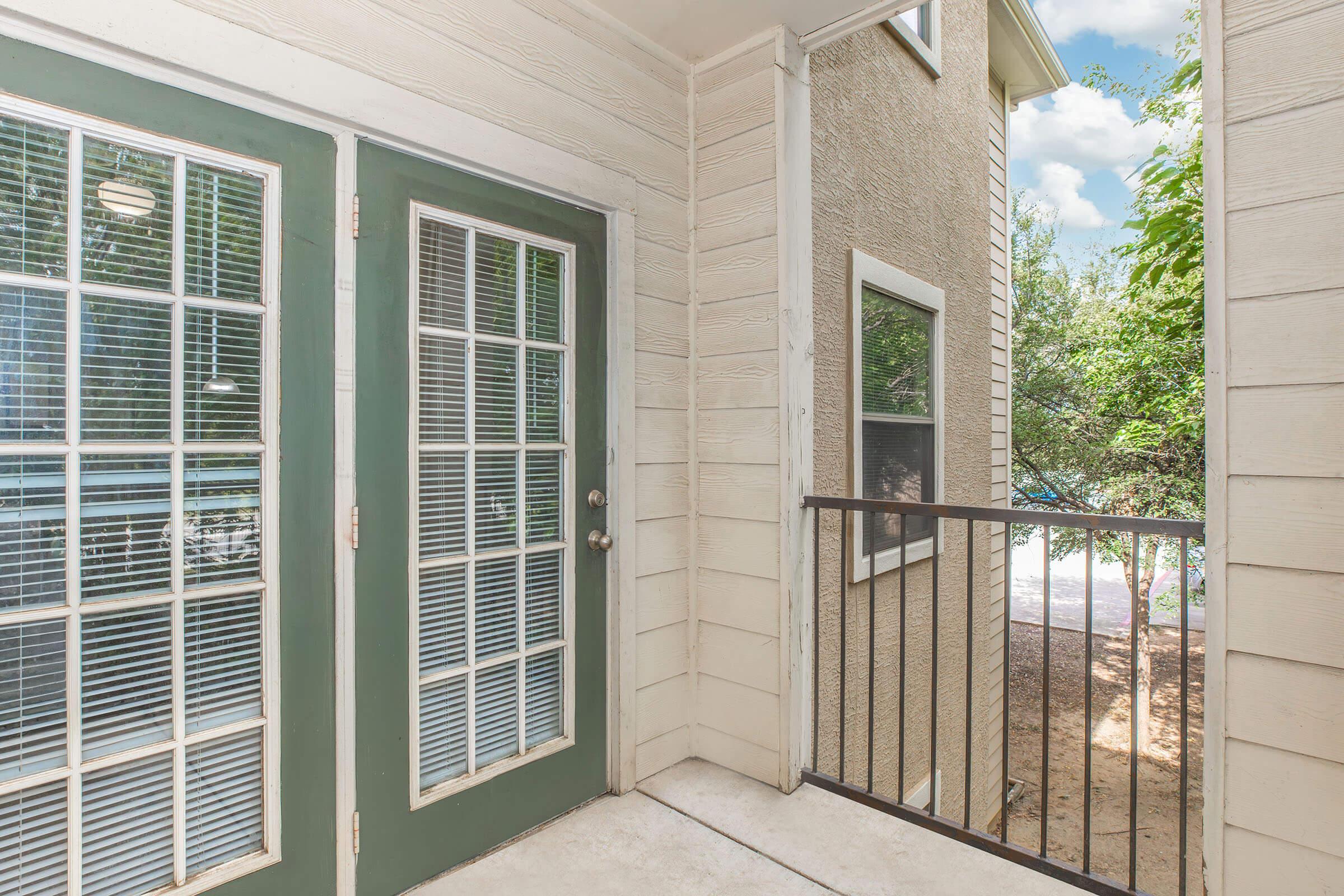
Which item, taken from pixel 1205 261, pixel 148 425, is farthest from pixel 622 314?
pixel 1205 261

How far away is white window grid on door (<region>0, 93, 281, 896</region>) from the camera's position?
1190mm

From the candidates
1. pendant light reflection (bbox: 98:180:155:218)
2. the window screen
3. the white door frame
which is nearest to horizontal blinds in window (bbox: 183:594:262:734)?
the white door frame

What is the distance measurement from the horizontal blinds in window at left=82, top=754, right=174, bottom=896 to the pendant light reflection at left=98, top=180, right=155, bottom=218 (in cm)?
104

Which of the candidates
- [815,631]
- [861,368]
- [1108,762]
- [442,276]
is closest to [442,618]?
[442,276]

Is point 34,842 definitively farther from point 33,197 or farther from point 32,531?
point 33,197

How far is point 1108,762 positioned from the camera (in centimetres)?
567

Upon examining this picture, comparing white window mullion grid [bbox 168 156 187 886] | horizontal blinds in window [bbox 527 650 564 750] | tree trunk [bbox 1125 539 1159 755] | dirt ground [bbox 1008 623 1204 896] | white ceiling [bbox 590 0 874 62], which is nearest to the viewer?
white window mullion grid [bbox 168 156 187 886]

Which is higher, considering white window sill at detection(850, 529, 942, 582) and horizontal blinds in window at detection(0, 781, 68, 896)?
white window sill at detection(850, 529, 942, 582)

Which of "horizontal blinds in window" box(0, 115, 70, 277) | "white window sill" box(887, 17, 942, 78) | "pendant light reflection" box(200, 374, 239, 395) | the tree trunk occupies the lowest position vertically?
the tree trunk

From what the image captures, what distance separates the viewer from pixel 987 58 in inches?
169

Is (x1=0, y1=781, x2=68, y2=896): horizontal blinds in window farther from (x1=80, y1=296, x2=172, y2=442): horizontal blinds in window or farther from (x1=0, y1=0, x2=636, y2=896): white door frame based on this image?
(x1=80, y1=296, x2=172, y2=442): horizontal blinds in window

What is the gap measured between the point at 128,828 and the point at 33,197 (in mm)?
1163

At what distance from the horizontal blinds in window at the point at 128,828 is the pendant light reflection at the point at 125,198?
1043 millimetres

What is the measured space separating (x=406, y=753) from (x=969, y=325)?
3.68 metres
